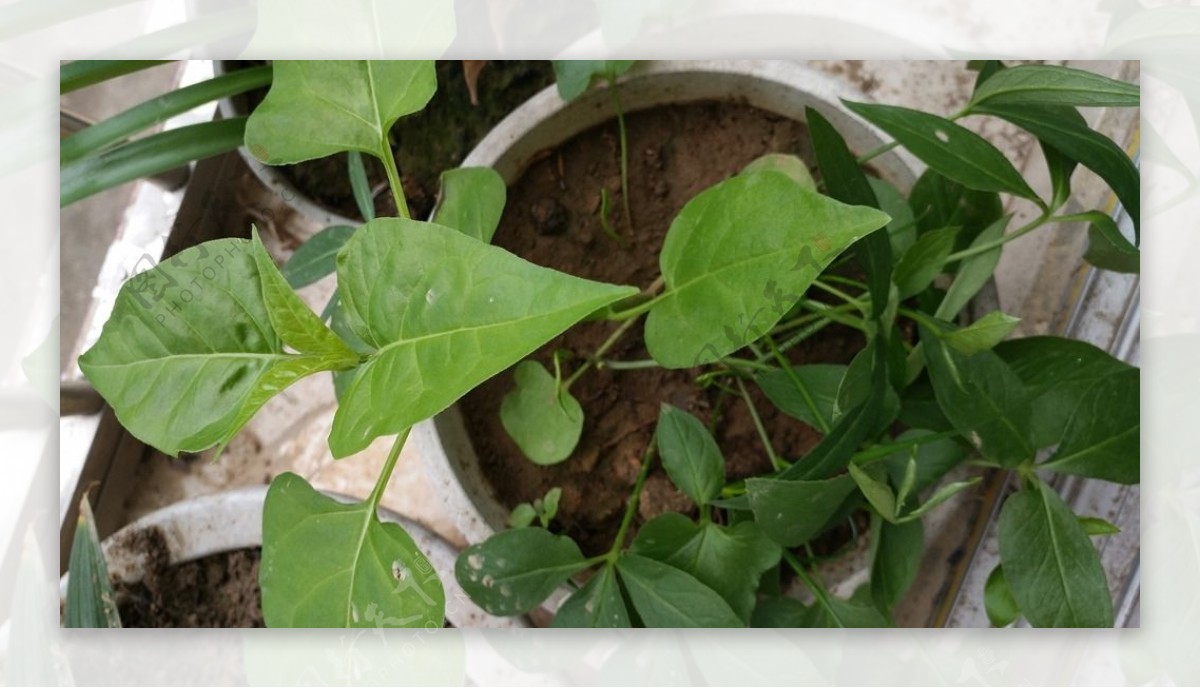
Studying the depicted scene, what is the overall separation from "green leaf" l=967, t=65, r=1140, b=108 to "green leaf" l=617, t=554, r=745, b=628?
1.17ft

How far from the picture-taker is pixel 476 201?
20.9 inches

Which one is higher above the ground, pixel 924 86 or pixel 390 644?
pixel 924 86

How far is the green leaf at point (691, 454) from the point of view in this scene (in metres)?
0.57

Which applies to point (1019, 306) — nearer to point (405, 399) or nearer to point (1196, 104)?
point (1196, 104)

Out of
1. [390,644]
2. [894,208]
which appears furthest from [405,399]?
[894,208]

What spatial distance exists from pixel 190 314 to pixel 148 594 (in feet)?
1.39

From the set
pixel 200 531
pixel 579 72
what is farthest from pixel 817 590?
pixel 200 531

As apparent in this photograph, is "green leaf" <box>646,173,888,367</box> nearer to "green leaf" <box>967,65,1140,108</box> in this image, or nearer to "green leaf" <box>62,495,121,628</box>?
"green leaf" <box>967,65,1140,108</box>

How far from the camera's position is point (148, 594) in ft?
2.43

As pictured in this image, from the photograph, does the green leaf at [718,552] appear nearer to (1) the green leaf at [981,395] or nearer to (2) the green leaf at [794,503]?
(2) the green leaf at [794,503]

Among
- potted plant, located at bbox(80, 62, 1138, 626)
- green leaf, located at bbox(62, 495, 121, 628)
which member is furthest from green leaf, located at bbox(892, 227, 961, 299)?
green leaf, located at bbox(62, 495, 121, 628)

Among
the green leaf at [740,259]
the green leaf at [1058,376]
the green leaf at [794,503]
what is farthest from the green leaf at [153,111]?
the green leaf at [1058,376]

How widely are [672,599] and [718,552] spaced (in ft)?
0.16

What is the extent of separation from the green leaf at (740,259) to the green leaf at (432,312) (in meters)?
0.09
